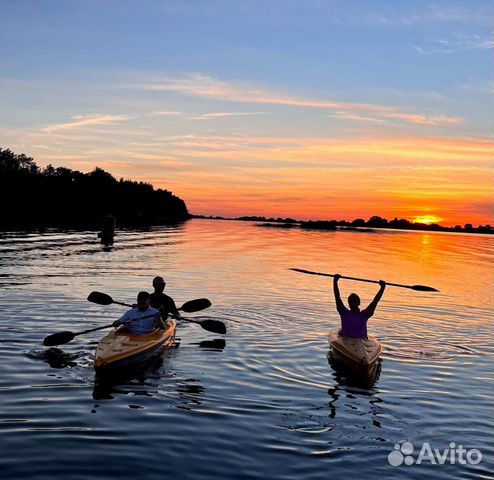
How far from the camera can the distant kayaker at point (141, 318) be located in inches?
635

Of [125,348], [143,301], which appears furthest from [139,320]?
[125,348]

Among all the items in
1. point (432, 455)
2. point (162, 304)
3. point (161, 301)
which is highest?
point (161, 301)

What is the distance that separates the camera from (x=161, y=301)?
65.8ft

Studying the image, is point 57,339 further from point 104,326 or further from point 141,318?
point 141,318

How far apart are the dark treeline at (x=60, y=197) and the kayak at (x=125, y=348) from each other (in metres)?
81.7

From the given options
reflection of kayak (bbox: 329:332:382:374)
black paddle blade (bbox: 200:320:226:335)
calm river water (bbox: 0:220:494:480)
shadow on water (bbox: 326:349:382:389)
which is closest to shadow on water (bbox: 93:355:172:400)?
calm river water (bbox: 0:220:494:480)

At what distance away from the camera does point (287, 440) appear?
10578 millimetres

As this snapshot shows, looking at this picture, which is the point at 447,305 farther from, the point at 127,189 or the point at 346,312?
the point at 127,189

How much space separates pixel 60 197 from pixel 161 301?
4965 inches

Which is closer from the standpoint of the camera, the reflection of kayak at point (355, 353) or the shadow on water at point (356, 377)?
the shadow on water at point (356, 377)

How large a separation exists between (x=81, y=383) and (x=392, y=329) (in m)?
13.7

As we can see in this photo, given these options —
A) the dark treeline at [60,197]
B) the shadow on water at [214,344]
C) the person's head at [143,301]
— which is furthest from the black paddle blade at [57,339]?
the dark treeline at [60,197]

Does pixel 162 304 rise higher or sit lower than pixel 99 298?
lower

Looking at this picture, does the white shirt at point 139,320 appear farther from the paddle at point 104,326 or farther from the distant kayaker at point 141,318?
the paddle at point 104,326
